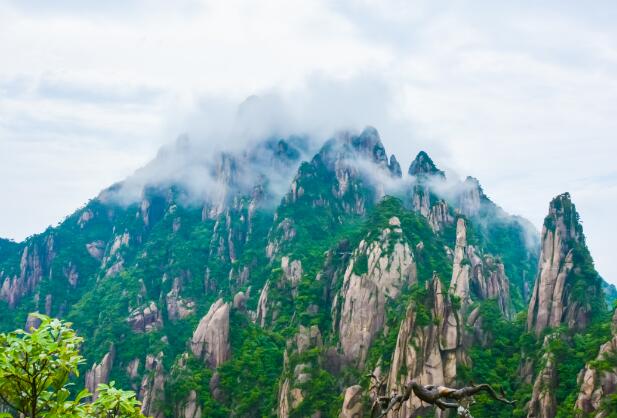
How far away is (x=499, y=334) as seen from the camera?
67.4m

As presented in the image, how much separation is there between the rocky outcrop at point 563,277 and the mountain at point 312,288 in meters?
0.19

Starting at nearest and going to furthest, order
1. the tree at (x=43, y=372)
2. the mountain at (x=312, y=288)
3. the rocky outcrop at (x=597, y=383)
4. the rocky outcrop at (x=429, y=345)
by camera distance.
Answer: the tree at (x=43, y=372) → the rocky outcrop at (x=597, y=383) → the rocky outcrop at (x=429, y=345) → the mountain at (x=312, y=288)

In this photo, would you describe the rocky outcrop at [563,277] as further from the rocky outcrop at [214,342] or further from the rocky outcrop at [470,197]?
the rocky outcrop at [470,197]

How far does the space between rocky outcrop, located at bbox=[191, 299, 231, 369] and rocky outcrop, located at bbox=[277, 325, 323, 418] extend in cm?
1446

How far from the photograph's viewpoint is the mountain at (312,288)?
6109 centimetres

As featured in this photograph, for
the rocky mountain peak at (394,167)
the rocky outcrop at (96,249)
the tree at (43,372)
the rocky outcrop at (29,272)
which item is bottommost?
the tree at (43,372)

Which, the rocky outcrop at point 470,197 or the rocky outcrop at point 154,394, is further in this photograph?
the rocky outcrop at point 470,197

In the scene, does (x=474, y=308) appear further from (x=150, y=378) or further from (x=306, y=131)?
(x=306, y=131)

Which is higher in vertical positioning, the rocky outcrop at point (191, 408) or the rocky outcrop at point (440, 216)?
the rocky outcrop at point (440, 216)

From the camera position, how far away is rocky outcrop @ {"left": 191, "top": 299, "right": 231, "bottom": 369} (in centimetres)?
8819

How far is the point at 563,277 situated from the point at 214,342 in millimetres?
52084

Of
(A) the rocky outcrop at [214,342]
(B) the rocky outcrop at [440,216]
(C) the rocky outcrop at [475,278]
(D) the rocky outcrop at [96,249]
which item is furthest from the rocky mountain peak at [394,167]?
(D) the rocky outcrop at [96,249]

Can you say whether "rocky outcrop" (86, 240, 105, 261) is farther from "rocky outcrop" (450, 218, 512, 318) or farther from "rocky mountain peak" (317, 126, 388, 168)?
"rocky outcrop" (450, 218, 512, 318)

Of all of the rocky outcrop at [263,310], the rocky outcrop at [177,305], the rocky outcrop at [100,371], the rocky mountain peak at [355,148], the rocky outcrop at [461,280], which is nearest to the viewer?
the rocky outcrop at [461,280]
